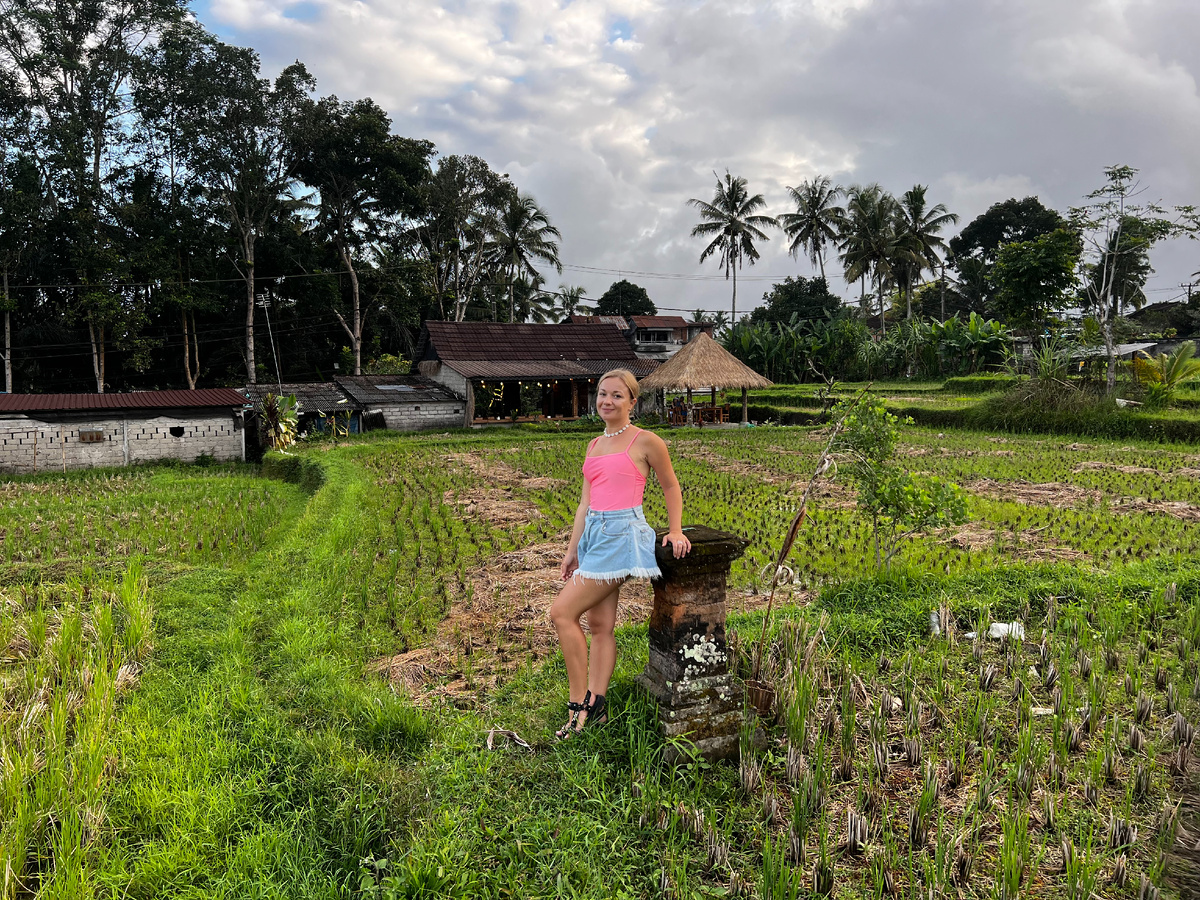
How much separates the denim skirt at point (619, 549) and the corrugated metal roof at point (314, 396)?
18399 mm

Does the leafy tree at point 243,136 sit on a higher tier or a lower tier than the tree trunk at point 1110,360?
higher

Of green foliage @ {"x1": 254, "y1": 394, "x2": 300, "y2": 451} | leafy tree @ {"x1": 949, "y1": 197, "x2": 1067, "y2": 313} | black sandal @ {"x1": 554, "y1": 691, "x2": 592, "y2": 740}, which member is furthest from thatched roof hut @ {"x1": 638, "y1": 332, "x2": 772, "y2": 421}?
leafy tree @ {"x1": 949, "y1": 197, "x2": 1067, "y2": 313}

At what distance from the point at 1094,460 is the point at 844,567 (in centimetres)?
840

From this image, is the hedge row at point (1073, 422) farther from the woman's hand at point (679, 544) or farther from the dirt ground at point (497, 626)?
the woman's hand at point (679, 544)

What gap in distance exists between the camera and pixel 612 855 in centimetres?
239

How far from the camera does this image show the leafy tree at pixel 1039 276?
20.6m

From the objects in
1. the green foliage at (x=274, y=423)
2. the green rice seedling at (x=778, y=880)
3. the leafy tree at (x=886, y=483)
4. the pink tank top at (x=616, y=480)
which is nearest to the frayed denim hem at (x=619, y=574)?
the pink tank top at (x=616, y=480)

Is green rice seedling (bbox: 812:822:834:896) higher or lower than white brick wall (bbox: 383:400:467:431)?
lower

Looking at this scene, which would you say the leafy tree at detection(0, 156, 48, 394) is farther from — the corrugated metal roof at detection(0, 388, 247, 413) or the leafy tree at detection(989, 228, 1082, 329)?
the leafy tree at detection(989, 228, 1082, 329)

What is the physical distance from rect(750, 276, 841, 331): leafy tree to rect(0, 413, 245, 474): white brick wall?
30.9 m

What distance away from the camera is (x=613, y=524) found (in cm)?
283

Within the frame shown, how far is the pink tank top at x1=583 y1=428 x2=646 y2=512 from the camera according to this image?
112 inches

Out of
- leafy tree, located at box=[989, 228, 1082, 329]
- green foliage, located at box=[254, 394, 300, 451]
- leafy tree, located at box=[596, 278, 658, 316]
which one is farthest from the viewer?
leafy tree, located at box=[596, 278, 658, 316]

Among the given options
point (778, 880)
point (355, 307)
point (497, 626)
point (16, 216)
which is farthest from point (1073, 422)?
point (16, 216)
